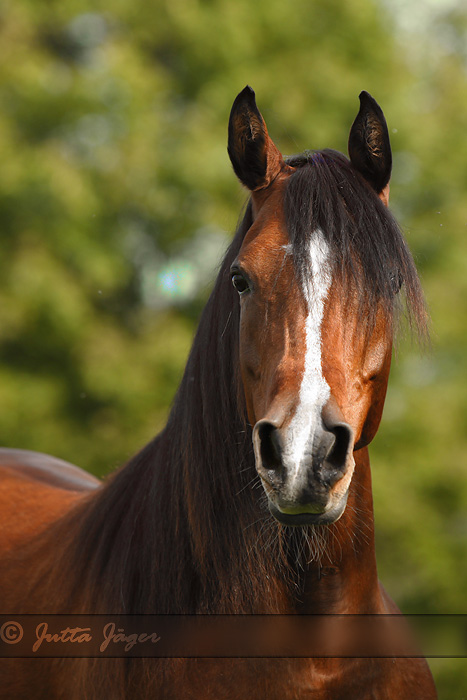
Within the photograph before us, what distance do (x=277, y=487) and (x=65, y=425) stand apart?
9.09 metres

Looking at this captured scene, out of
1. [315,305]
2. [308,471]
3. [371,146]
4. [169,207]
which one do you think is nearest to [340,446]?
[308,471]

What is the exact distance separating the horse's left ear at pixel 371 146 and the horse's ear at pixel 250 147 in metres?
0.29

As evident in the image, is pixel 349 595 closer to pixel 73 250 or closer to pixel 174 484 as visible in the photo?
pixel 174 484

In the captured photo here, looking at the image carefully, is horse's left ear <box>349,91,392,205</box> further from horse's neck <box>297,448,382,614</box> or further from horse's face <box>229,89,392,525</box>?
horse's neck <box>297,448,382,614</box>


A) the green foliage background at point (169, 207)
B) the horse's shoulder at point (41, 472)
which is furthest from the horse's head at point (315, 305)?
the green foliage background at point (169, 207)

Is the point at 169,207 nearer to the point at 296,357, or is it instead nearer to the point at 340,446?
the point at 296,357

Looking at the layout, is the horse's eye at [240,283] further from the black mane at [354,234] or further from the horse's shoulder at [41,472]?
the horse's shoulder at [41,472]

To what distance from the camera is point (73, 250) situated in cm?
1077

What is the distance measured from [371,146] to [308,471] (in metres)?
1.23

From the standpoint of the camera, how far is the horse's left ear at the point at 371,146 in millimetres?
2529

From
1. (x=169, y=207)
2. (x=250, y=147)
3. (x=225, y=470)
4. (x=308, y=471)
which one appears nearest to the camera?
(x=308, y=471)

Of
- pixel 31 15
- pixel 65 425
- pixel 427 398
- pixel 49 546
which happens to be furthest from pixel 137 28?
pixel 49 546

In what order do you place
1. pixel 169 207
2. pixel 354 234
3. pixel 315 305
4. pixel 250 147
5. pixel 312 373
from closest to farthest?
pixel 312 373
pixel 315 305
pixel 354 234
pixel 250 147
pixel 169 207

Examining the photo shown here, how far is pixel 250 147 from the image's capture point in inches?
104
